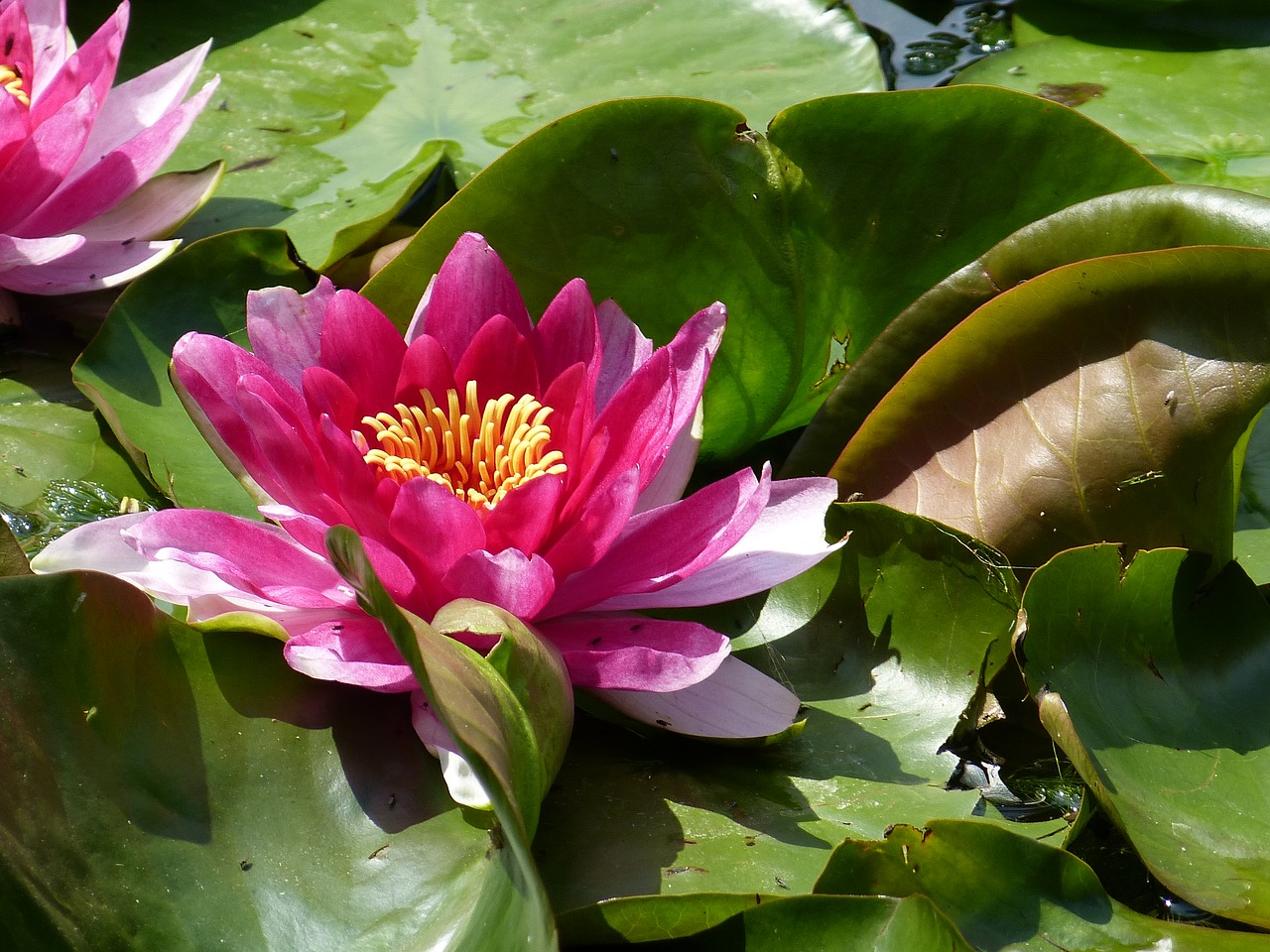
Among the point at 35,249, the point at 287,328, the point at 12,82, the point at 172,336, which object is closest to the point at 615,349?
the point at 287,328

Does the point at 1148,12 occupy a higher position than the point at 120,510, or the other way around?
the point at 1148,12

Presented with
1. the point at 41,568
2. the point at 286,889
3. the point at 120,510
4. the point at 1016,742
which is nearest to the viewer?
the point at 286,889

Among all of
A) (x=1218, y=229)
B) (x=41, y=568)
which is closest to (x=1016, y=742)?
(x=1218, y=229)

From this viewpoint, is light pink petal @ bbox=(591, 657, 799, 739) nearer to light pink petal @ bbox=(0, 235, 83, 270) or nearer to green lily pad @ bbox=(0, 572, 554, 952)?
green lily pad @ bbox=(0, 572, 554, 952)

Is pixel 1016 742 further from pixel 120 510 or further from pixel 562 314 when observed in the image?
pixel 120 510

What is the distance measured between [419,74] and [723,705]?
1353mm

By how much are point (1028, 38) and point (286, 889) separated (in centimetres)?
199

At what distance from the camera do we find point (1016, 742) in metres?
1.09

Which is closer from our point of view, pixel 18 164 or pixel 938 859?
pixel 938 859

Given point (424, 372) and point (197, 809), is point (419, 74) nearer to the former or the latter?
point (424, 372)

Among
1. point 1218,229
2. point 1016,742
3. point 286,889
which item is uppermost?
point 1218,229

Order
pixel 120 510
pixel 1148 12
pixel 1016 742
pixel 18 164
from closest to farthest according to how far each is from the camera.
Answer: pixel 1016 742 → pixel 120 510 → pixel 18 164 → pixel 1148 12

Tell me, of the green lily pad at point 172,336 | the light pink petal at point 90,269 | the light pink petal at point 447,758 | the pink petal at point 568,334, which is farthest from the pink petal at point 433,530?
the light pink petal at point 90,269

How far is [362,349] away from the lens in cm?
101
